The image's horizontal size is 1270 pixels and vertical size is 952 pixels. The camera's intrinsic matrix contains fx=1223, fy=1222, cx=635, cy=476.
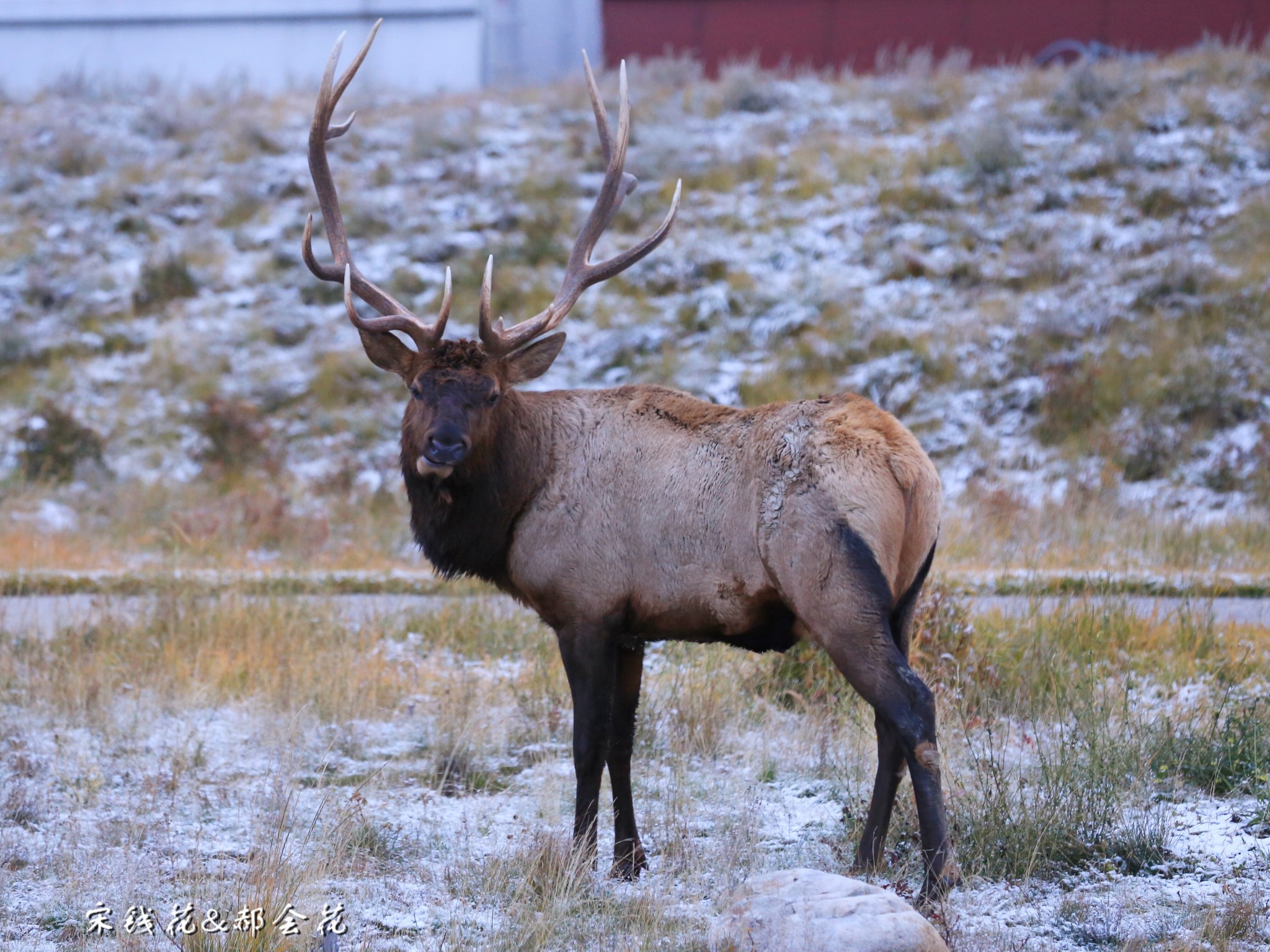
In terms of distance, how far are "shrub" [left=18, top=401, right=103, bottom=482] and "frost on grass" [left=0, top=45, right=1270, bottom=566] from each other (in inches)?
5.7

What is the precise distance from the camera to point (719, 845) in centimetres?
550

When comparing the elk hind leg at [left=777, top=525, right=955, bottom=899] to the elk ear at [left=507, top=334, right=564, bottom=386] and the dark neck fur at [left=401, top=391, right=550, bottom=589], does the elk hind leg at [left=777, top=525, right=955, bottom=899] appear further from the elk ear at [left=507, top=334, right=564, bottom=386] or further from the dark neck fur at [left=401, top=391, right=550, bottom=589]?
the elk ear at [left=507, top=334, right=564, bottom=386]

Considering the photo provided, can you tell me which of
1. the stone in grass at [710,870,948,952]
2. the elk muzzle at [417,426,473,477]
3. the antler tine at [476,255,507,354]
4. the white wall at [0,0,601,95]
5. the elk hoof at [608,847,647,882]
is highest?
the white wall at [0,0,601,95]

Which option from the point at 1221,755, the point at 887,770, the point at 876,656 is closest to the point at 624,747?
the point at 887,770

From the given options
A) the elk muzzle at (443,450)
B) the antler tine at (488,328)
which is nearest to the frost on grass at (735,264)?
the antler tine at (488,328)

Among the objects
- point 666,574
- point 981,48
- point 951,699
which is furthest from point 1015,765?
point 981,48

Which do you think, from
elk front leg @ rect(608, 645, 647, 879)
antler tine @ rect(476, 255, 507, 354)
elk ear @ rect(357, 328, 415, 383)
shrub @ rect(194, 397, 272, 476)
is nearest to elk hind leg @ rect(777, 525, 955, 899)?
elk front leg @ rect(608, 645, 647, 879)

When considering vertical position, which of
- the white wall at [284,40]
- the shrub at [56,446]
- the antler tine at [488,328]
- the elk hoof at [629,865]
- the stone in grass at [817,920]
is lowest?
the shrub at [56,446]

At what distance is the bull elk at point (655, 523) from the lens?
15.9 ft

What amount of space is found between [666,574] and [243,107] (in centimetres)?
2490

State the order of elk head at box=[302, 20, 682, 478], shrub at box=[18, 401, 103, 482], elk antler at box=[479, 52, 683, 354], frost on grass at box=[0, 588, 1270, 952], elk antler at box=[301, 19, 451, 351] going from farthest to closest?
shrub at box=[18, 401, 103, 482] < elk antler at box=[479, 52, 683, 354] < elk antler at box=[301, 19, 451, 351] < elk head at box=[302, 20, 682, 478] < frost on grass at box=[0, 588, 1270, 952]

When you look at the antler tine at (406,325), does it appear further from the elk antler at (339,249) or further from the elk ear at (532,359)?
the elk ear at (532,359)

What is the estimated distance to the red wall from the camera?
26.0m

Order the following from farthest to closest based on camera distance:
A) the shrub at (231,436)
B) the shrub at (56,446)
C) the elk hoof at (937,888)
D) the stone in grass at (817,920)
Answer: the shrub at (231,436), the shrub at (56,446), the elk hoof at (937,888), the stone in grass at (817,920)
